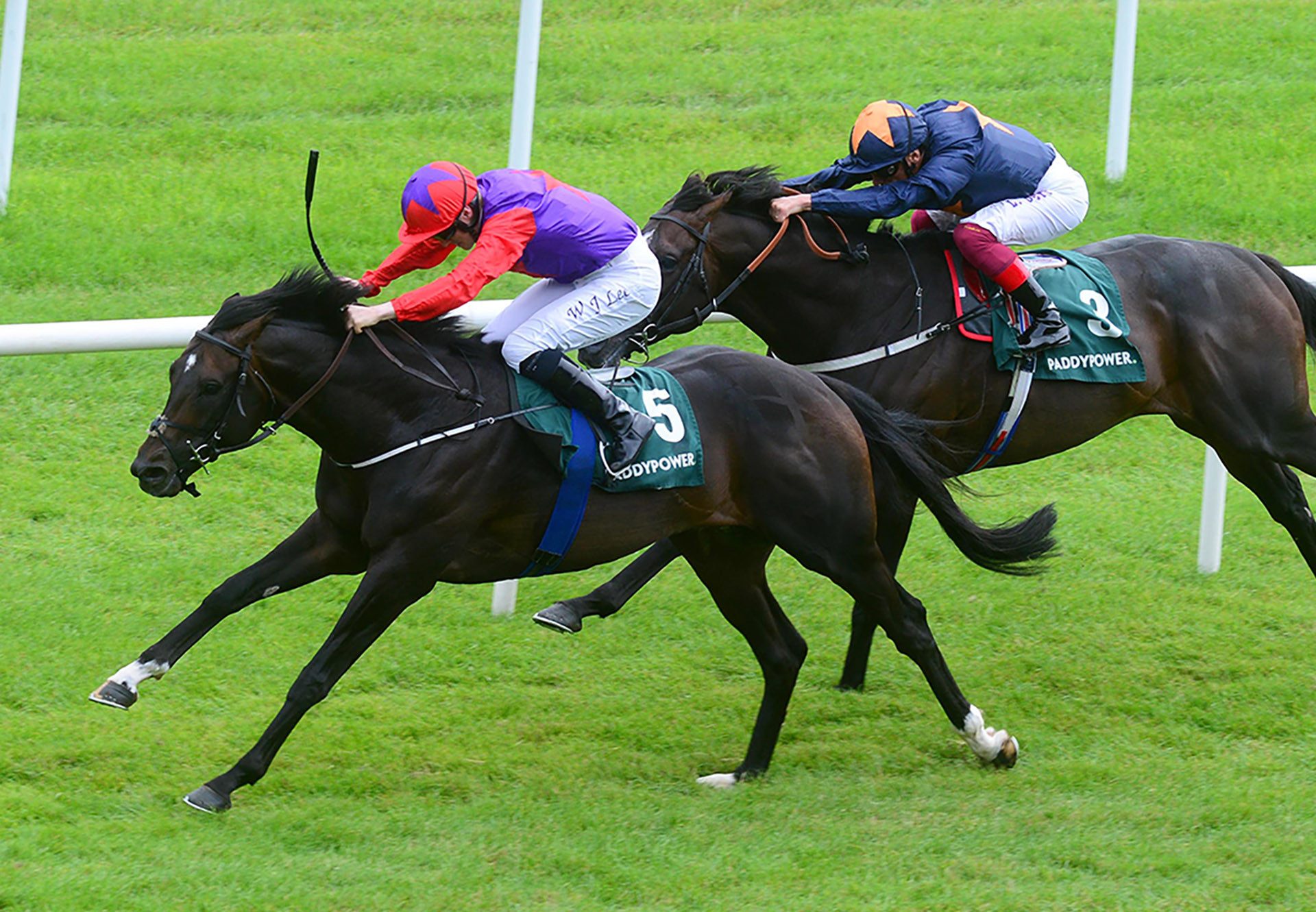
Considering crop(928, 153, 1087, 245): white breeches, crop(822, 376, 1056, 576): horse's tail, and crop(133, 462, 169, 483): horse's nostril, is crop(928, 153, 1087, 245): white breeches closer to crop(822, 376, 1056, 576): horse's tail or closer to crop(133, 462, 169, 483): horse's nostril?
crop(822, 376, 1056, 576): horse's tail

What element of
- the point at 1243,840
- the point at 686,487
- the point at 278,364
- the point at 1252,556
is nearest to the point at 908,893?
the point at 1243,840

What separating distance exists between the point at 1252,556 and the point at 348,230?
4.87 meters

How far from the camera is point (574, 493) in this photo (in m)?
4.92

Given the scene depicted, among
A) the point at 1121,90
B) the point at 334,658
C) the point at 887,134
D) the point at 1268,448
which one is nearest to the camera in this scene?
the point at 334,658

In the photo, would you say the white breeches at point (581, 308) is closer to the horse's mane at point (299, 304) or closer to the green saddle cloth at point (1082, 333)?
the horse's mane at point (299, 304)

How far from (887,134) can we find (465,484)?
1.89 meters

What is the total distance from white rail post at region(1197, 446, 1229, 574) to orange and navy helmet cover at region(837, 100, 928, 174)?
1.93 meters

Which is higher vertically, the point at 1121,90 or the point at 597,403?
the point at 1121,90

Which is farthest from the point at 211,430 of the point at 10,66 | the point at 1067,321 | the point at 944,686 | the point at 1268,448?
the point at 10,66

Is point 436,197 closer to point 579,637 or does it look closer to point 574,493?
point 574,493

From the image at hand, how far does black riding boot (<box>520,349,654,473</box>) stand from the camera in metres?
4.87

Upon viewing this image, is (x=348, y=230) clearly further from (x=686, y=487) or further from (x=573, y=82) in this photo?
(x=686, y=487)

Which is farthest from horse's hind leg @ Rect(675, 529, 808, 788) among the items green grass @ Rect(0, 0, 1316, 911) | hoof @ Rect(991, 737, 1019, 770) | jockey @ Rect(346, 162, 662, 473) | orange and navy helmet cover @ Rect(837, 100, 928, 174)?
orange and navy helmet cover @ Rect(837, 100, 928, 174)

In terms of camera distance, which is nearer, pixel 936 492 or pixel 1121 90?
pixel 936 492
